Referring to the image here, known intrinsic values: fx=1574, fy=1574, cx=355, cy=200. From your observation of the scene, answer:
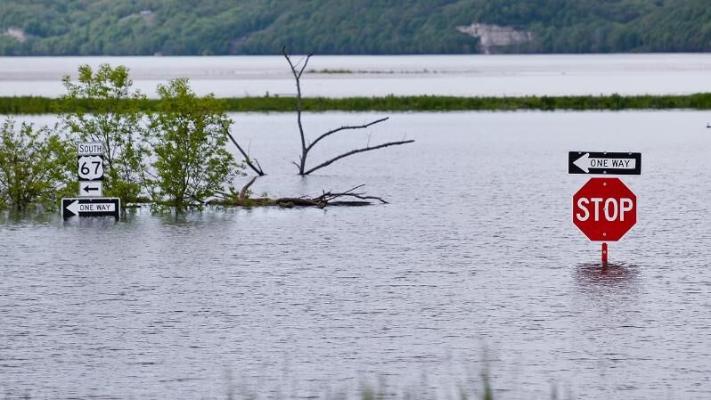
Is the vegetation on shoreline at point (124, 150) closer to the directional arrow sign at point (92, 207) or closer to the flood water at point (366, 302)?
the flood water at point (366, 302)

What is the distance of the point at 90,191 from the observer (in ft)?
95.3

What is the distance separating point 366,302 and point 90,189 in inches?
418

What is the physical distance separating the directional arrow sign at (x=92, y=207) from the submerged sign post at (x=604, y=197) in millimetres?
10607

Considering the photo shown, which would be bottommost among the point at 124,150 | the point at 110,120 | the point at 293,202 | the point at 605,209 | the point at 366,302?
the point at 366,302

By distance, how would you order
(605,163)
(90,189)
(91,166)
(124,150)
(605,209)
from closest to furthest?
(605,163) → (605,209) → (91,166) → (90,189) → (124,150)

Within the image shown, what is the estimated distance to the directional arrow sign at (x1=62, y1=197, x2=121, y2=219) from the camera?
2961 centimetres

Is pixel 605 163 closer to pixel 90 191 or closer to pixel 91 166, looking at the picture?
pixel 91 166

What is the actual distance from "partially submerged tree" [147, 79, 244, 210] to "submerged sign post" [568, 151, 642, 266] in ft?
34.9

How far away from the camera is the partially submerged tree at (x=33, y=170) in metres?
31.0

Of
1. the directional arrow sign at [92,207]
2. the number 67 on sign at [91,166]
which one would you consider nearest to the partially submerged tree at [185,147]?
the directional arrow sign at [92,207]

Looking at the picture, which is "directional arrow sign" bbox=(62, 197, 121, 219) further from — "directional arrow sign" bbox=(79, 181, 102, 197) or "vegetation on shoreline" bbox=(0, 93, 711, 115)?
"vegetation on shoreline" bbox=(0, 93, 711, 115)

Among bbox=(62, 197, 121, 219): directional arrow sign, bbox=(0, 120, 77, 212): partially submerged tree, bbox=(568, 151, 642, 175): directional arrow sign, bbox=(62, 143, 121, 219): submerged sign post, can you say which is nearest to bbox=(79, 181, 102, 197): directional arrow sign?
bbox=(62, 143, 121, 219): submerged sign post

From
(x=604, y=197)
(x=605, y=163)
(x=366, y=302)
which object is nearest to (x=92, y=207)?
(x=366, y=302)

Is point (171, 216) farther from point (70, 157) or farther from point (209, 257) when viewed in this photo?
point (209, 257)
